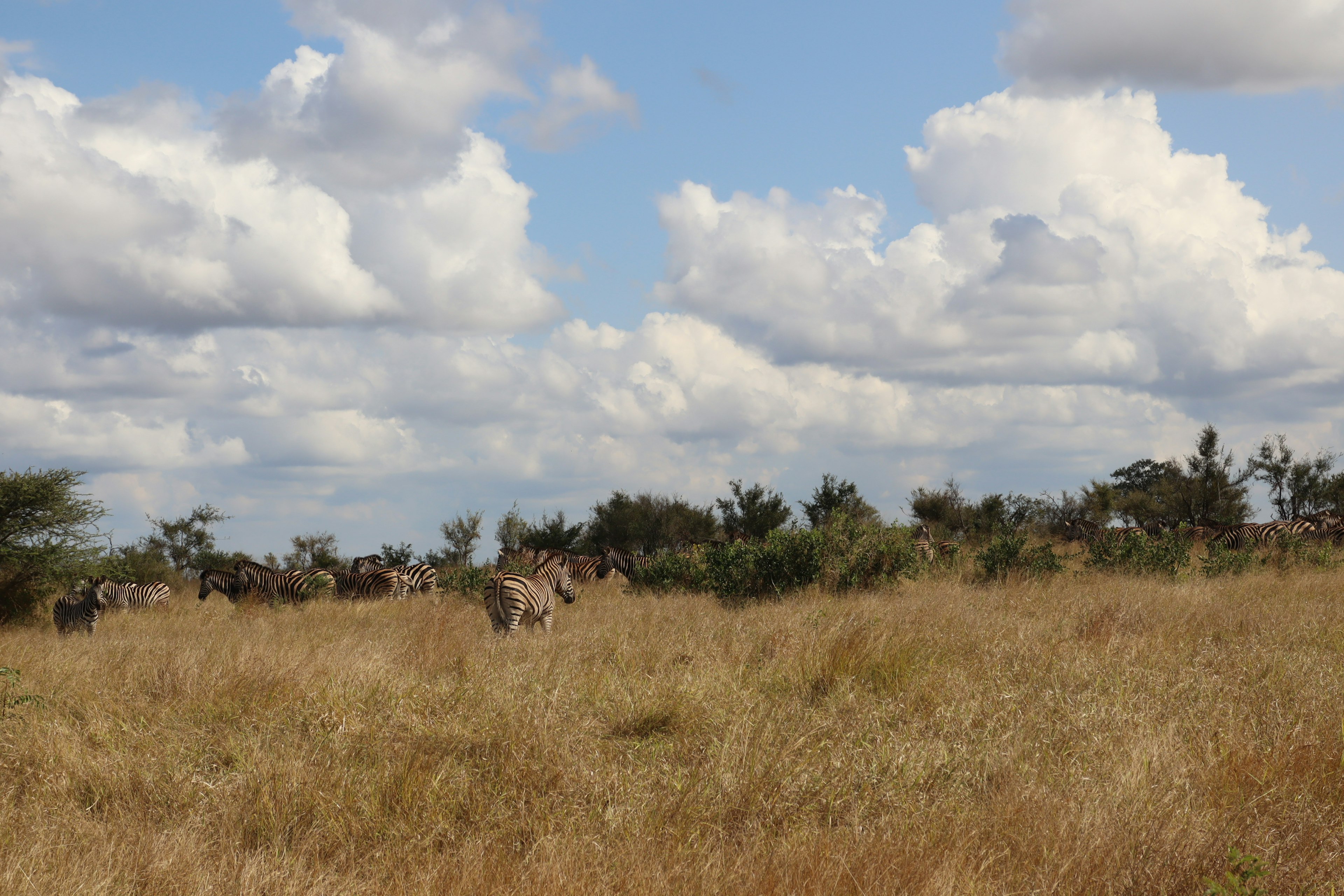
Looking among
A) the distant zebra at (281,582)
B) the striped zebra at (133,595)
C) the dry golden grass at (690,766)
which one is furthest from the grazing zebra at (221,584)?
the dry golden grass at (690,766)

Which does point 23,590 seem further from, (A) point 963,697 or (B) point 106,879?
(A) point 963,697

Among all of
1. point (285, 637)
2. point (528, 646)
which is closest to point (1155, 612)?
point (528, 646)

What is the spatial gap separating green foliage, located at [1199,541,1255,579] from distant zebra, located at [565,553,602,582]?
14.0 m

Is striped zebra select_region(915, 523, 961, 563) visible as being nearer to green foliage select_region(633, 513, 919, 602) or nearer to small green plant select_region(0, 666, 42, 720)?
green foliage select_region(633, 513, 919, 602)

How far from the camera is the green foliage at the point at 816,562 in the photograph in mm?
15656

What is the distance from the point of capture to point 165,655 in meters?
8.09

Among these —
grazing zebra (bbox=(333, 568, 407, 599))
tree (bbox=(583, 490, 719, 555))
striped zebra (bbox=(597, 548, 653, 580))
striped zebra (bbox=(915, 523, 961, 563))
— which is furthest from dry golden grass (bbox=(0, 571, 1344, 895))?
tree (bbox=(583, 490, 719, 555))

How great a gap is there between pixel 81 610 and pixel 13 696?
A: 1272cm

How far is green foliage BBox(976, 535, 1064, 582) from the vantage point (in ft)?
54.1

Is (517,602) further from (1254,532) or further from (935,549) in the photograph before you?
(1254,532)

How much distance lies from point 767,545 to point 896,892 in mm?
12886

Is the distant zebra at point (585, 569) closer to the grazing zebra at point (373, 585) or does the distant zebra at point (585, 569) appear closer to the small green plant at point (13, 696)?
the grazing zebra at point (373, 585)

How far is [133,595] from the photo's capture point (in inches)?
822

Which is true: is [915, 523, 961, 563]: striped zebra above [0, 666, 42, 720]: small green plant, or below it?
above
